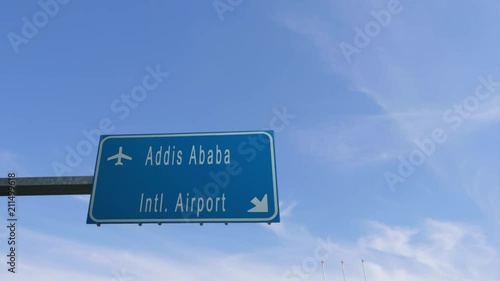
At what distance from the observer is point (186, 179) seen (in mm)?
5348

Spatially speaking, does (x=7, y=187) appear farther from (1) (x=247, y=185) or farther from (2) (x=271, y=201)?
(2) (x=271, y=201)

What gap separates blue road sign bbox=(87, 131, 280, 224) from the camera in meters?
5.09

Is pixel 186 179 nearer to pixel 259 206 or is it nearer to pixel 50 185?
pixel 259 206

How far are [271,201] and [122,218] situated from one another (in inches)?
89.5

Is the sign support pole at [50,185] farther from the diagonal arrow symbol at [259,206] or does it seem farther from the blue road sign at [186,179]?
the diagonal arrow symbol at [259,206]

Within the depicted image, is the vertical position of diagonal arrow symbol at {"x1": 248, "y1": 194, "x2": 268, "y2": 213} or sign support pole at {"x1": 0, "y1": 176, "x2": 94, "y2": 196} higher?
sign support pole at {"x1": 0, "y1": 176, "x2": 94, "y2": 196}

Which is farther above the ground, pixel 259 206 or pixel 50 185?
pixel 50 185

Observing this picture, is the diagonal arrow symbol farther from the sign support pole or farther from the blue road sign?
the sign support pole

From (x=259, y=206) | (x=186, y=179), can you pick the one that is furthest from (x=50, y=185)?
(x=259, y=206)

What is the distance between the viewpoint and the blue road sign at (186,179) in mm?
5094

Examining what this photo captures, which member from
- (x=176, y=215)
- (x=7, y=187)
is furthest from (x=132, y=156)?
(x=7, y=187)

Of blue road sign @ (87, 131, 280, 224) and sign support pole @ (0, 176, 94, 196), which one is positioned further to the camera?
sign support pole @ (0, 176, 94, 196)

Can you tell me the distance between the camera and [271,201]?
514 cm

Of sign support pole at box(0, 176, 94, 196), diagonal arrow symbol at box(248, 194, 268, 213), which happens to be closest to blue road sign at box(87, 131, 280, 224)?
diagonal arrow symbol at box(248, 194, 268, 213)
